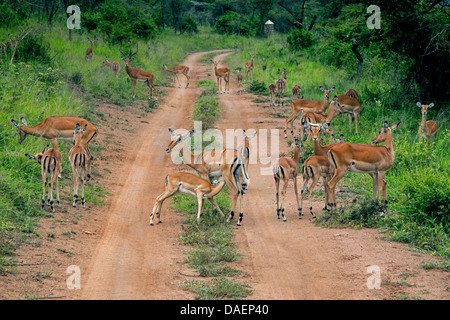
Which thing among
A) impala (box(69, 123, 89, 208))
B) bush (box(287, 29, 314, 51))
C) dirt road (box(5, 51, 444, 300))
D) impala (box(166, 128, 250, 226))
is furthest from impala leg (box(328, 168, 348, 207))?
bush (box(287, 29, 314, 51))

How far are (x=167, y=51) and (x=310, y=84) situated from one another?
14387mm

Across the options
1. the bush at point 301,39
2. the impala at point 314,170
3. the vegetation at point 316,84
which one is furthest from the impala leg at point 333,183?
the bush at point 301,39

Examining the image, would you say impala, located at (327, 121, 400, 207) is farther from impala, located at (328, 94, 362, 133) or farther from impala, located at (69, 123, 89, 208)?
impala, located at (328, 94, 362, 133)

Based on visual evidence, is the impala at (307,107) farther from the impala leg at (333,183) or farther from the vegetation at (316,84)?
the impala leg at (333,183)

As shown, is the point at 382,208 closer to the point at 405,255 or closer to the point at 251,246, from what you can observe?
the point at 405,255

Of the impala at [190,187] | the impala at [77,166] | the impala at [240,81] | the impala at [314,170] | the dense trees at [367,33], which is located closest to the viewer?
the impala at [190,187]

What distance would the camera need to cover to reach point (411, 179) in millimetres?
9016

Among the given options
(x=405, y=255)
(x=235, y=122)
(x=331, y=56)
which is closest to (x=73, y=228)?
(x=405, y=255)

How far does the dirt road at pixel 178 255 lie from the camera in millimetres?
6211

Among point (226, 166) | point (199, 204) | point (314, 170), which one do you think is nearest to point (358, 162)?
point (314, 170)

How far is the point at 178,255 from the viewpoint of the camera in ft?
24.6

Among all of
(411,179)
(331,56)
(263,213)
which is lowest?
(263,213)

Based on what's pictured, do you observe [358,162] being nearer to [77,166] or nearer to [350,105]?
[77,166]

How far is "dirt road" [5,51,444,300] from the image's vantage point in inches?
245
